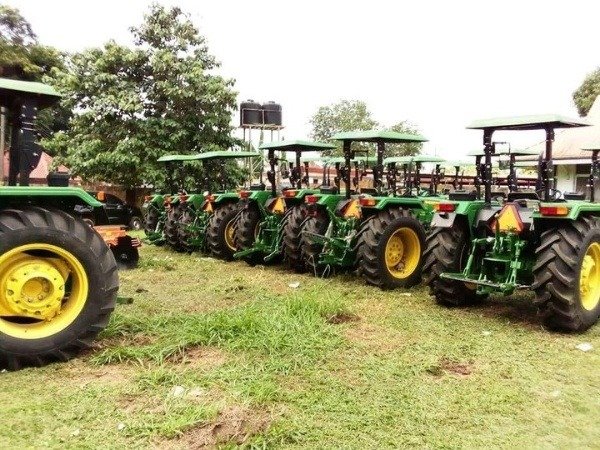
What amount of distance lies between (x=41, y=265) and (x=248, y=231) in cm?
563

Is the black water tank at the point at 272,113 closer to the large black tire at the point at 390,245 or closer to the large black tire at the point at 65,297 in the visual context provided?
the large black tire at the point at 390,245

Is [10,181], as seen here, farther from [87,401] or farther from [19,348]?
[87,401]

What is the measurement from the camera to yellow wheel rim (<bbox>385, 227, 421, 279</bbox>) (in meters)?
7.76

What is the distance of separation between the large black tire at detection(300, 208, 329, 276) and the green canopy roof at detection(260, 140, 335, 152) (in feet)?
4.15

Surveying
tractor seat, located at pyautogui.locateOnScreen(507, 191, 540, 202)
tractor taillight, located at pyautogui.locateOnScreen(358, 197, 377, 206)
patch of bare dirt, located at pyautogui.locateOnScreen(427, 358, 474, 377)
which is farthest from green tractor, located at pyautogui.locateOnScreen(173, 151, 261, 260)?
patch of bare dirt, located at pyautogui.locateOnScreen(427, 358, 474, 377)

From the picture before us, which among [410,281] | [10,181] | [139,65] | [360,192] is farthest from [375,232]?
[139,65]

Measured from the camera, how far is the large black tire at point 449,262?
6.23 metres

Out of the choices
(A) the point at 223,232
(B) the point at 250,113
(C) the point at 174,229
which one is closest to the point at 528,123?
(A) the point at 223,232

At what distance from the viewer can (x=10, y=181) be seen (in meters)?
4.75

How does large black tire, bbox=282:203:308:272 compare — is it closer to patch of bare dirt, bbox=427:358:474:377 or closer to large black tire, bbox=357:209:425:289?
large black tire, bbox=357:209:425:289

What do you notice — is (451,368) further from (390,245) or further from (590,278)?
(390,245)

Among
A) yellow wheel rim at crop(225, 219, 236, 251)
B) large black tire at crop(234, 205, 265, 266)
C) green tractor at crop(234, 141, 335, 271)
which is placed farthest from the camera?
yellow wheel rim at crop(225, 219, 236, 251)

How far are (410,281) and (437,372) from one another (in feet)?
11.6

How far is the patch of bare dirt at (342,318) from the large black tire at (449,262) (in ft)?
3.65
